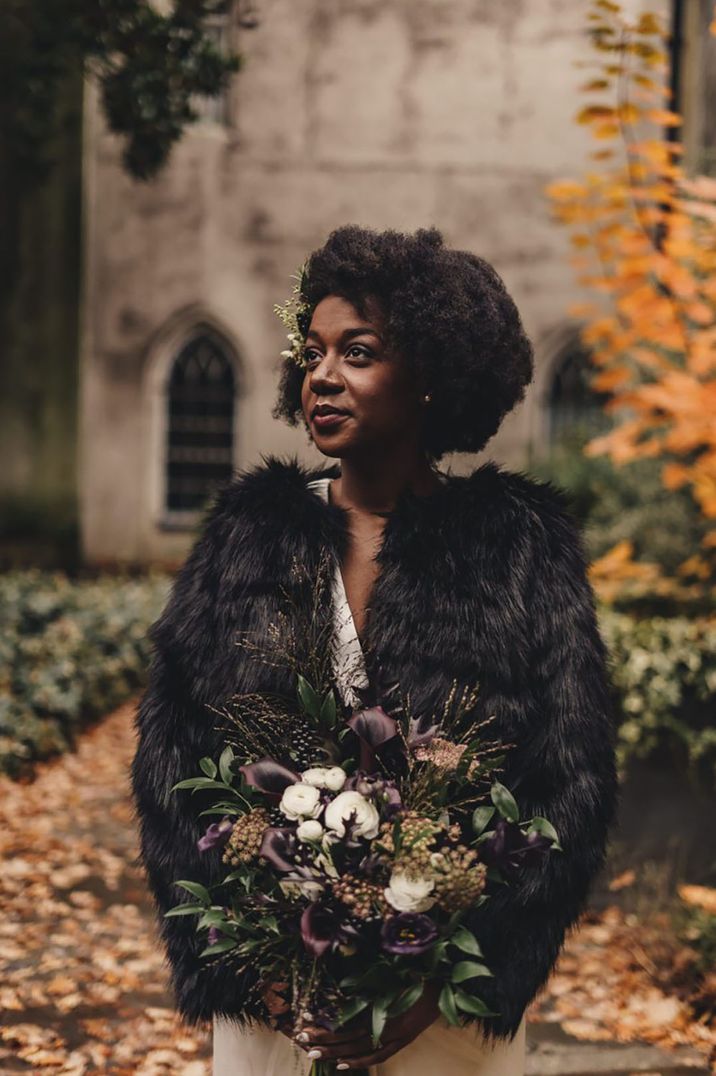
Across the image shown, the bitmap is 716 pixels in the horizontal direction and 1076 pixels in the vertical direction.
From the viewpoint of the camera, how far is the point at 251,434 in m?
14.5

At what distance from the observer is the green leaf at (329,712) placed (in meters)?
1.87

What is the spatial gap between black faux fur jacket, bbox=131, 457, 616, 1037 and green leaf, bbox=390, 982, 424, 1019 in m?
0.25

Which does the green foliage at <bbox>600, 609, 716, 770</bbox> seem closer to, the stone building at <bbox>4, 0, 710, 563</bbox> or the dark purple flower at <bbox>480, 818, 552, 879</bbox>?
the dark purple flower at <bbox>480, 818, 552, 879</bbox>

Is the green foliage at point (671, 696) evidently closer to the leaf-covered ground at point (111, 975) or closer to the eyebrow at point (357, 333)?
the leaf-covered ground at point (111, 975)

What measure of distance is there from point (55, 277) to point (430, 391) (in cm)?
1384

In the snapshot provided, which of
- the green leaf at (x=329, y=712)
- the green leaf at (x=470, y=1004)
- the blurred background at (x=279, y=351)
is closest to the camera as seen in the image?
the green leaf at (x=470, y=1004)

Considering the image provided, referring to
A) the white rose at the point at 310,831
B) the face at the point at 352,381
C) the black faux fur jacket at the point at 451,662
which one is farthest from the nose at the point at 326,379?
the white rose at the point at 310,831

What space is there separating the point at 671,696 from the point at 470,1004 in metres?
3.44

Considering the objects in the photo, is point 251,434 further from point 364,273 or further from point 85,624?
point 364,273

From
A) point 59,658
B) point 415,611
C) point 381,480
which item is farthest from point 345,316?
point 59,658

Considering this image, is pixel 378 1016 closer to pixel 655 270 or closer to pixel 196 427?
pixel 655 270

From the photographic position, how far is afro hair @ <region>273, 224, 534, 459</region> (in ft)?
6.81

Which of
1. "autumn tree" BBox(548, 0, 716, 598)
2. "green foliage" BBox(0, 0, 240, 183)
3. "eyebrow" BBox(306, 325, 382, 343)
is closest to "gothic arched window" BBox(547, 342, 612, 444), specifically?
"green foliage" BBox(0, 0, 240, 183)

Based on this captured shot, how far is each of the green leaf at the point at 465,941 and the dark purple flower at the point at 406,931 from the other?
0.05 meters
